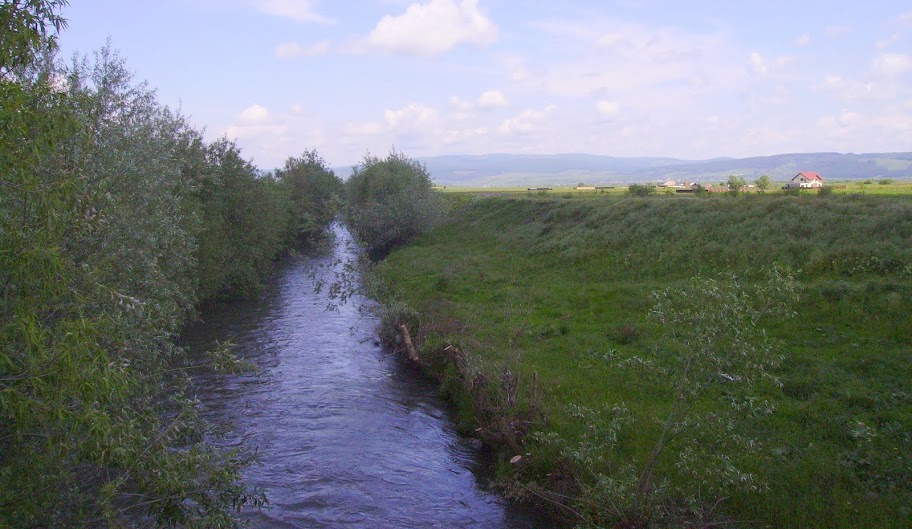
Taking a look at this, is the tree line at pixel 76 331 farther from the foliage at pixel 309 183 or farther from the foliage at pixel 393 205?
the foliage at pixel 309 183

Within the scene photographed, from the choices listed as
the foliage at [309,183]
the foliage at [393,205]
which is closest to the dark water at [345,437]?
the foliage at [393,205]

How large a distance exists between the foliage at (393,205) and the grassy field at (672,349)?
41.9 ft

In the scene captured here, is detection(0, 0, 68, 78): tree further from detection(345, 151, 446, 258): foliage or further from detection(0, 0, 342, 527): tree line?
detection(345, 151, 446, 258): foliage

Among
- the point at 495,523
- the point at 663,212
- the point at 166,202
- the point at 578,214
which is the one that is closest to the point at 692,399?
the point at 495,523

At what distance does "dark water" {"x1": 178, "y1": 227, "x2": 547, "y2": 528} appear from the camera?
1225 cm

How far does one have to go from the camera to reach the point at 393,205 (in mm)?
50031

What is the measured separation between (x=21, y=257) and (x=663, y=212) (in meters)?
32.4

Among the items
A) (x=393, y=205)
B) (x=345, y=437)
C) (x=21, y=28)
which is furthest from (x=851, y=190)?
(x=21, y=28)

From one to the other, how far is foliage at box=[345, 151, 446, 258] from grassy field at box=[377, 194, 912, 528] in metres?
12.8

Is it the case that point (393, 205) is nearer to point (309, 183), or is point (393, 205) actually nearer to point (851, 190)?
point (309, 183)

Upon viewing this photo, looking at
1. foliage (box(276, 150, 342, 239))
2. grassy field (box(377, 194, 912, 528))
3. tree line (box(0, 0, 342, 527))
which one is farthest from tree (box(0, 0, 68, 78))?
foliage (box(276, 150, 342, 239))

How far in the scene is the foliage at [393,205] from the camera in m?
49.2

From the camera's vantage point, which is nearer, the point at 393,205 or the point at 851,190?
the point at 851,190

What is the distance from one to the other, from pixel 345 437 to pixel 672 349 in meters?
8.89
